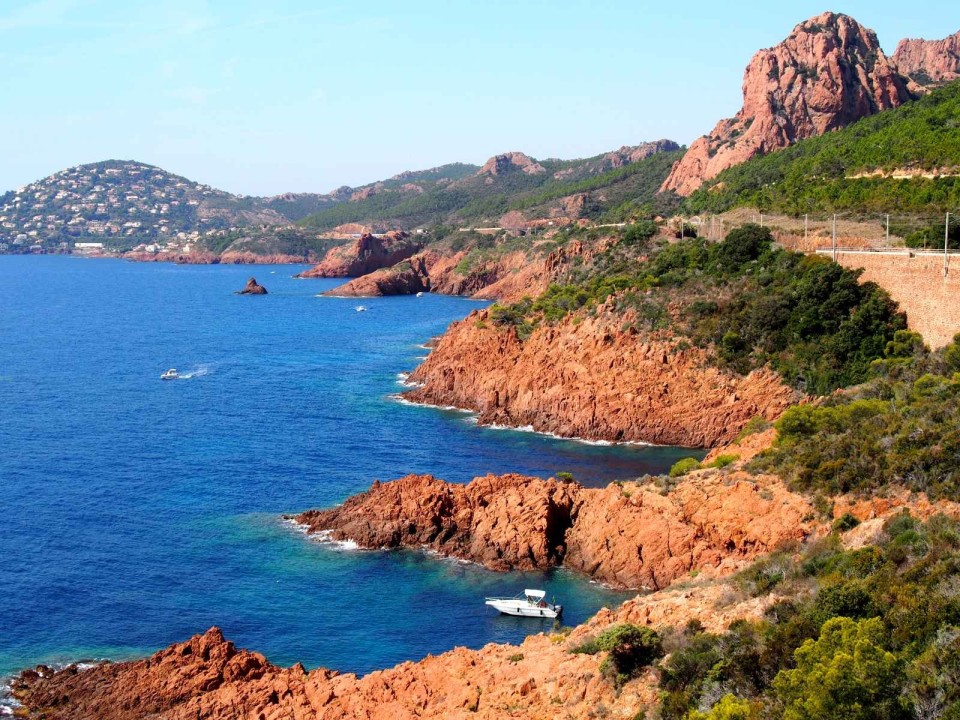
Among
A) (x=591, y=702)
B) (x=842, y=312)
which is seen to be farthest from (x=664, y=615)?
(x=842, y=312)

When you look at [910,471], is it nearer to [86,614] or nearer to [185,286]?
[86,614]

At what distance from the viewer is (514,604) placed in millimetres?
39125

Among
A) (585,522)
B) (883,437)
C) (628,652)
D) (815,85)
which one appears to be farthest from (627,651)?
(815,85)

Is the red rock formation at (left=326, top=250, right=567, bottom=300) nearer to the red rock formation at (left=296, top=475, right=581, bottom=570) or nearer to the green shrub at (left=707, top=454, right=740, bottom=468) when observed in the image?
the red rock formation at (left=296, top=475, right=581, bottom=570)

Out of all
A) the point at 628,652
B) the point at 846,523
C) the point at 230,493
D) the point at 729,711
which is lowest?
the point at 230,493

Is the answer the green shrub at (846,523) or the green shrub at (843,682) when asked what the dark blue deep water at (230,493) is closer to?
the green shrub at (846,523)

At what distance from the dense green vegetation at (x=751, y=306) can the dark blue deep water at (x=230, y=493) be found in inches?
427

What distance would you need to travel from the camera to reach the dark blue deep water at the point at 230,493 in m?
38.1

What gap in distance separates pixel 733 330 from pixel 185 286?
447 feet

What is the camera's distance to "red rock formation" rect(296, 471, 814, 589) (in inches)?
1593

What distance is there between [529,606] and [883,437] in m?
14.2

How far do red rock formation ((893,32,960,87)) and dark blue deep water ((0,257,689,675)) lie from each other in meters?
107

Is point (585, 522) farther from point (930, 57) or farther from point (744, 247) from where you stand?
point (930, 57)

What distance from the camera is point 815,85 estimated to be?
397ft
